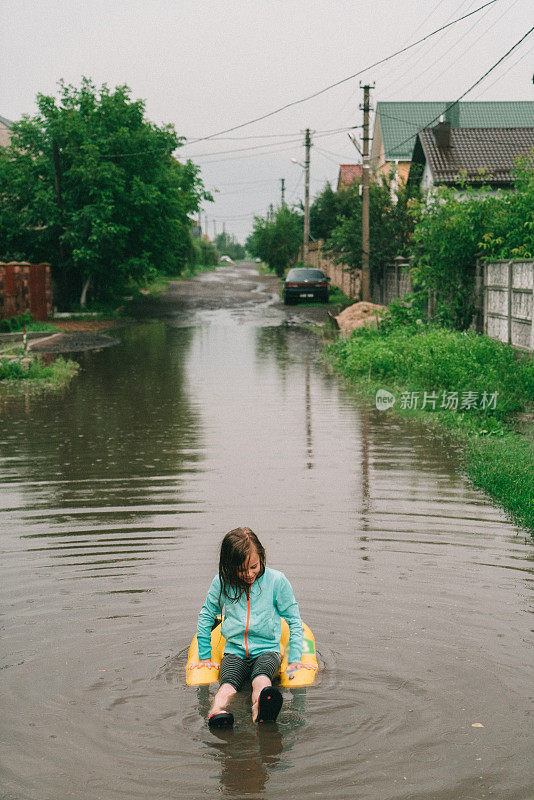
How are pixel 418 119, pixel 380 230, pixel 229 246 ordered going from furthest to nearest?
pixel 229 246, pixel 418 119, pixel 380 230

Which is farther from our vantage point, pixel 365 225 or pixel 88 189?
pixel 88 189

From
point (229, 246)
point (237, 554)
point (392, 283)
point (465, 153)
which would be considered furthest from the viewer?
point (229, 246)

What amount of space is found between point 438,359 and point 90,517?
736 cm

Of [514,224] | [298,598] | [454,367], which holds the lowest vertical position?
[298,598]

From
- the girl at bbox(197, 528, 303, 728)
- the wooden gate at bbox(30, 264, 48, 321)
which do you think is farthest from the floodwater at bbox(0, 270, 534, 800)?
the wooden gate at bbox(30, 264, 48, 321)

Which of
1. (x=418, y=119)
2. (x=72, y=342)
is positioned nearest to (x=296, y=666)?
(x=72, y=342)

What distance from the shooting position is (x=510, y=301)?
625 inches

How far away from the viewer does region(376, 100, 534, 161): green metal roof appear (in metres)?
57.9

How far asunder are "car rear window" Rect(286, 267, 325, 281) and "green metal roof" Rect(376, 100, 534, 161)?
682 inches

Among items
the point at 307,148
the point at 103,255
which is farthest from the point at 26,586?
the point at 307,148

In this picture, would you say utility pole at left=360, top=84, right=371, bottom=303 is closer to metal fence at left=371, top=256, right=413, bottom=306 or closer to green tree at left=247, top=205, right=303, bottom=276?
metal fence at left=371, top=256, right=413, bottom=306

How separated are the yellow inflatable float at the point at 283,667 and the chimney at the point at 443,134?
34.1 metres

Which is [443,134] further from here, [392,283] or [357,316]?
[357,316]

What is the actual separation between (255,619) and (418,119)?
59.2m
